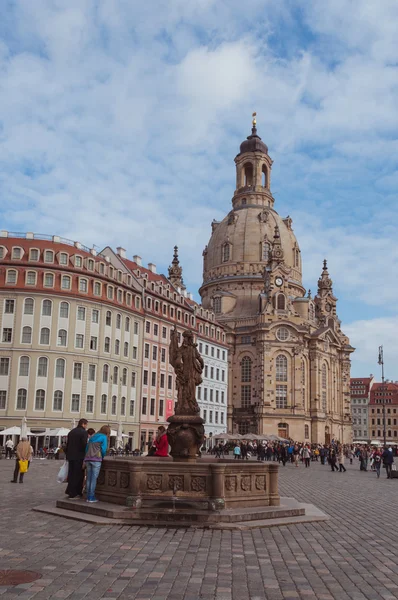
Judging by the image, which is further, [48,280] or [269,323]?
[269,323]

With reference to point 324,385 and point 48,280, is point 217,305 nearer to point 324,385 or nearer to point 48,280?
point 324,385

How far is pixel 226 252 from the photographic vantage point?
115000mm

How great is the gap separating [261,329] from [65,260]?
161ft

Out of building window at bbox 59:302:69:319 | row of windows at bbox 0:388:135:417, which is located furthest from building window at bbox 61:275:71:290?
row of windows at bbox 0:388:135:417

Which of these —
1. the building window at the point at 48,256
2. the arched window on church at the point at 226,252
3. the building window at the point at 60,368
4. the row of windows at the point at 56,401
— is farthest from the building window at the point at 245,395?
the building window at the point at 48,256

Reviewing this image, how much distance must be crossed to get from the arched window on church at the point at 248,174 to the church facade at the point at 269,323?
209 mm

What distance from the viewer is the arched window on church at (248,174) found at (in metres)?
126

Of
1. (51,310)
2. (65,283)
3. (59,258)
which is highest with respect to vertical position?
(59,258)

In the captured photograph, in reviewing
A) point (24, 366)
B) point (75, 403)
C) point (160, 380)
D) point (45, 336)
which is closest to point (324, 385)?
point (160, 380)

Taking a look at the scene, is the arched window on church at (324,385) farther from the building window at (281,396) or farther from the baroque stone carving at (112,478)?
the baroque stone carving at (112,478)

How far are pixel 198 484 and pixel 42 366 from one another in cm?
4170

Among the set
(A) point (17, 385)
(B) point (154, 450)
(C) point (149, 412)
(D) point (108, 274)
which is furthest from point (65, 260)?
(B) point (154, 450)

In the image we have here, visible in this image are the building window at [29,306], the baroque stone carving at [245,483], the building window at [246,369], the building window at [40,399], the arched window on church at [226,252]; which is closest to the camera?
the baroque stone carving at [245,483]

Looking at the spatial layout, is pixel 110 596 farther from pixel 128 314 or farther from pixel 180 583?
pixel 128 314
